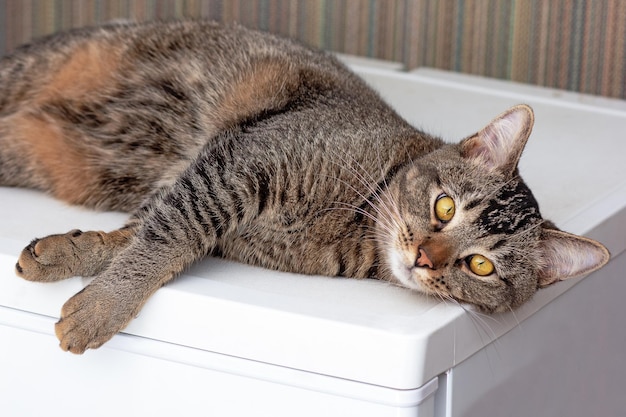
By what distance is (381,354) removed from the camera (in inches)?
39.3

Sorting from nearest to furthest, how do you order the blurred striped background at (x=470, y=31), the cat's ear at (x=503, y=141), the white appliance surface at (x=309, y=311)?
the white appliance surface at (x=309, y=311), the cat's ear at (x=503, y=141), the blurred striped background at (x=470, y=31)

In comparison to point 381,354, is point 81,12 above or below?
above

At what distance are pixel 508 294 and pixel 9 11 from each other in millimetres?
1782

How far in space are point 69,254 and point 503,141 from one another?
1.80 feet

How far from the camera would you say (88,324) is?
1095mm

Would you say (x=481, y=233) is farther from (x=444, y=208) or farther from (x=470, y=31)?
(x=470, y=31)

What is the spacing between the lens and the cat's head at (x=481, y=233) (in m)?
1.17

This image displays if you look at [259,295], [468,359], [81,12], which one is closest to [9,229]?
[259,295]

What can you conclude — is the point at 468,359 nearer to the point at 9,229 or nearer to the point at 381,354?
the point at 381,354

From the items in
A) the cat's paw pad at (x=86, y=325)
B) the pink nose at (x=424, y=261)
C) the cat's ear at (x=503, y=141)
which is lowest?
the cat's paw pad at (x=86, y=325)

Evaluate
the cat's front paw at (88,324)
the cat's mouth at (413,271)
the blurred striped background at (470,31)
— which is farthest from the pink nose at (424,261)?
the blurred striped background at (470,31)

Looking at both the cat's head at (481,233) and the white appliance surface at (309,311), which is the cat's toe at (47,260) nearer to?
the white appliance surface at (309,311)

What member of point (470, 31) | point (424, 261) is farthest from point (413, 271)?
point (470, 31)

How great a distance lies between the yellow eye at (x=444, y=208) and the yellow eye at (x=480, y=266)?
0.20ft
